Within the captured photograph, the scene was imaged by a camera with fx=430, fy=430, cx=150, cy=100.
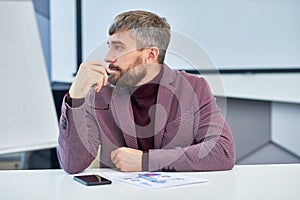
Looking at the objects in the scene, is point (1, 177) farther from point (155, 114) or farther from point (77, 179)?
point (155, 114)

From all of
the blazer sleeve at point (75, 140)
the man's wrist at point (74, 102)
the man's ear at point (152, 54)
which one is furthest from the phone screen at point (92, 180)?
the man's ear at point (152, 54)

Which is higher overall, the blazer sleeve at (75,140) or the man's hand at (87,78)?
the man's hand at (87,78)

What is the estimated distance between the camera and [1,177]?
4.04 feet

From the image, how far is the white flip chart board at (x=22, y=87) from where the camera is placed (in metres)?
2.23

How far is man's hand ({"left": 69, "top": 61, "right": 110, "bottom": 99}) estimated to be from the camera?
133 centimetres

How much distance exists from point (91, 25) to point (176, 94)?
154 centimetres

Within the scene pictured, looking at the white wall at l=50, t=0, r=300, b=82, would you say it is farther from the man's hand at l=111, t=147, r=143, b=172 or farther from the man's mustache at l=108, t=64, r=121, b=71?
the man's hand at l=111, t=147, r=143, b=172

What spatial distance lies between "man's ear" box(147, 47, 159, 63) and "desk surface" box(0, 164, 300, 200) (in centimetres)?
45

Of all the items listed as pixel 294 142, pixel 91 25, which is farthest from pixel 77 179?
pixel 91 25

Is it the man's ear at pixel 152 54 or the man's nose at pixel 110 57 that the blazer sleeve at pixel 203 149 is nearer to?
the man's ear at pixel 152 54

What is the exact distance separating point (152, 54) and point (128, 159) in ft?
1.34

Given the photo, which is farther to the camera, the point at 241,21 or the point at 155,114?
the point at 241,21

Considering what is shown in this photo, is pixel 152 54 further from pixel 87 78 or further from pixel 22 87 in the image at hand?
pixel 22 87

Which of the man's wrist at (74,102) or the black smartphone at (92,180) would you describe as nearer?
the black smartphone at (92,180)
